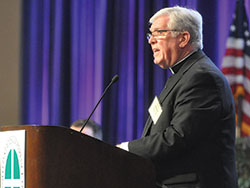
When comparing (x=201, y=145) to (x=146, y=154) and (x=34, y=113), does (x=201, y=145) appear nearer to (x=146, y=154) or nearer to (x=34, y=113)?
(x=146, y=154)

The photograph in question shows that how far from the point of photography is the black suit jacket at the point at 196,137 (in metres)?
2.22

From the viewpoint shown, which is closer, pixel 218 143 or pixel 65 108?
pixel 218 143

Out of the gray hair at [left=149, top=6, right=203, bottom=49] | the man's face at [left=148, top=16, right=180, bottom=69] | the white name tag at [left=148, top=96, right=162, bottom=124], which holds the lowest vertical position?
the white name tag at [left=148, top=96, right=162, bottom=124]

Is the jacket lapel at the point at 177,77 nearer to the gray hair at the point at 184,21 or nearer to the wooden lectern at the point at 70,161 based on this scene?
the gray hair at the point at 184,21

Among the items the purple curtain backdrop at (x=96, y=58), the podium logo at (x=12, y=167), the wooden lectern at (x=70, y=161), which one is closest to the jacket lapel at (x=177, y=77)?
the wooden lectern at (x=70, y=161)

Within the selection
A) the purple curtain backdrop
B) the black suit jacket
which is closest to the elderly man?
the black suit jacket

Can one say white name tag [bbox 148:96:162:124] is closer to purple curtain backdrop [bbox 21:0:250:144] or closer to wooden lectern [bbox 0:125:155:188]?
wooden lectern [bbox 0:125:155:188]

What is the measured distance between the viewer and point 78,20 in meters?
5.96

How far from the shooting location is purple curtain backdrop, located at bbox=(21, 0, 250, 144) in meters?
5.21

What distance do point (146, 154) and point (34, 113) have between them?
4.05 m

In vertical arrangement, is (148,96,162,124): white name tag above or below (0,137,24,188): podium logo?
above

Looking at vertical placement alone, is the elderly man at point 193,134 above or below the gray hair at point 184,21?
below

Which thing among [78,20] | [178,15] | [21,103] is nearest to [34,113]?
[21,103]

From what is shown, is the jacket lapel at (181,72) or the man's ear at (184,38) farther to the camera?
the man's ear at (184,38)
